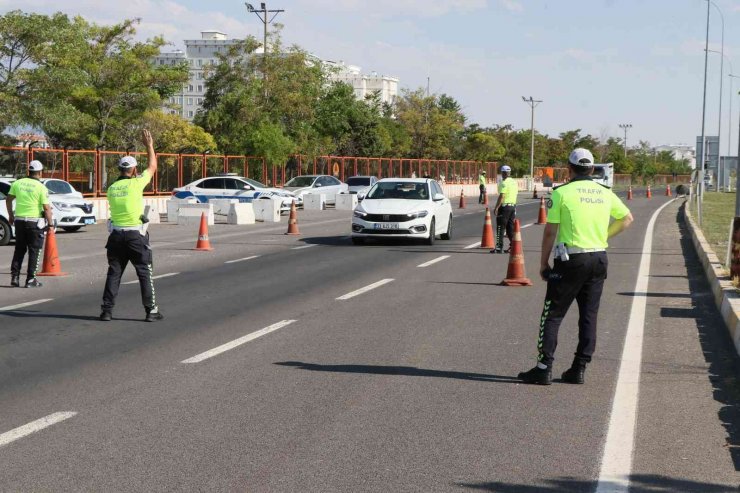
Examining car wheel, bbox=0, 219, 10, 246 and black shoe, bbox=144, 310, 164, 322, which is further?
car wheel, bbox=0, 219, 10, 246

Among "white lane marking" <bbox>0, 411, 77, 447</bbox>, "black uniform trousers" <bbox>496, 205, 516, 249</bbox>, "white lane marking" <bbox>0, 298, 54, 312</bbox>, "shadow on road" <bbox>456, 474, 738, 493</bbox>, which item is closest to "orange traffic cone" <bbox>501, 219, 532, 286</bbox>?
"black uniform trousers" <bbox>496, 205, 516, 249</bbox>

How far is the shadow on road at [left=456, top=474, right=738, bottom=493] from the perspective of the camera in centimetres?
504

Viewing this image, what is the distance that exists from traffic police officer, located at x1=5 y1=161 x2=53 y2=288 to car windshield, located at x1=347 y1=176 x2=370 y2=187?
38.5 metres

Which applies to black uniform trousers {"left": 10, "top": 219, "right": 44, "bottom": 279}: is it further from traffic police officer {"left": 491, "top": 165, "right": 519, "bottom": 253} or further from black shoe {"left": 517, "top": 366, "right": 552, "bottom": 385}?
black shoe {"left": 517, "top": 366, "right": 552, "bottom": 385}

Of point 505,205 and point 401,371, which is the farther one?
point 505,205

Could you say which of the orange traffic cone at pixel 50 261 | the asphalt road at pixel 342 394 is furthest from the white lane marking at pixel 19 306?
the orange traffic cone at pixel 50 261

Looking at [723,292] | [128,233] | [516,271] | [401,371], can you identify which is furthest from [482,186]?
[401,371]

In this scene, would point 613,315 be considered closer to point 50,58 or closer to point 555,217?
point 555,217

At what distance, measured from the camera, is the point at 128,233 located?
1082cm

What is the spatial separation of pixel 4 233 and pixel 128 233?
1341 centimetres

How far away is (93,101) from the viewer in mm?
46969

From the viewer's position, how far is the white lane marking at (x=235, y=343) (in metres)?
8.70

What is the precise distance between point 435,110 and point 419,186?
66.8 meters

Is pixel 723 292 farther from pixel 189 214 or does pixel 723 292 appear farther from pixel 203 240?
pixel 189 214
